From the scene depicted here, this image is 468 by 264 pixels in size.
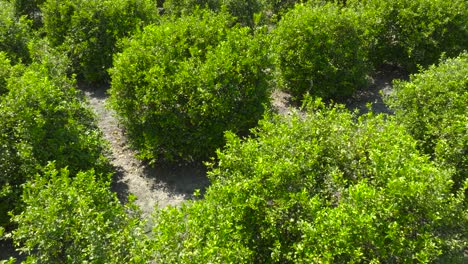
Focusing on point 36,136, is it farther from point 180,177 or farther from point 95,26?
point 95,26

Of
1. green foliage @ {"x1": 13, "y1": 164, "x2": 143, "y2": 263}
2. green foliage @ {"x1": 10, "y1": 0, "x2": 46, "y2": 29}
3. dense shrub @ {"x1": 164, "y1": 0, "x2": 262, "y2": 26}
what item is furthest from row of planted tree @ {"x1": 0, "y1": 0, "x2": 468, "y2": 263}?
green foliage @ {"x1": 10, "y1": 0, "x2": 46, "y2": 29}

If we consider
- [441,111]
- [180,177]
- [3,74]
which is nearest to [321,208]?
[441,111]

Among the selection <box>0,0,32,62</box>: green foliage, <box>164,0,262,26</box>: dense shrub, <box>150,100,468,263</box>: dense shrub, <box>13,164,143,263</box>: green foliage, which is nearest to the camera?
<box>150,100,468,263</box>: dense shrub

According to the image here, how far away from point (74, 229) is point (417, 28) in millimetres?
8068

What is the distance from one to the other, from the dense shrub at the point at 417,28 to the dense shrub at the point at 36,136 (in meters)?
6.26

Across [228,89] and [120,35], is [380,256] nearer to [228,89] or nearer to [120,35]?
[228,89]

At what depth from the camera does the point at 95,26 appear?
30.1 ft

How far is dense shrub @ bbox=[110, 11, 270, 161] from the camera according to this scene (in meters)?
6.67

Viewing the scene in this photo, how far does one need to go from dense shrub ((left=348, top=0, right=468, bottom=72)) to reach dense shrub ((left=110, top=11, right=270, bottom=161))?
140 inches

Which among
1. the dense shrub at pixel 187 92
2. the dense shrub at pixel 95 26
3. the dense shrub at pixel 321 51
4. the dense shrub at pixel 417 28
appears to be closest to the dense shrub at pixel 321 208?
the dense shrub at pixel 187 92

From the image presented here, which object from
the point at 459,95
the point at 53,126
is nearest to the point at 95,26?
the point at 53,126

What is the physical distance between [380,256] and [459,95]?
3.33 m

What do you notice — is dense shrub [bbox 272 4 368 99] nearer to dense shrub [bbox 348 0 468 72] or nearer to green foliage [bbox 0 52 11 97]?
dense shrub [bbox 348 0 468 72]

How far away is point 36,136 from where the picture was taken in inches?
228
